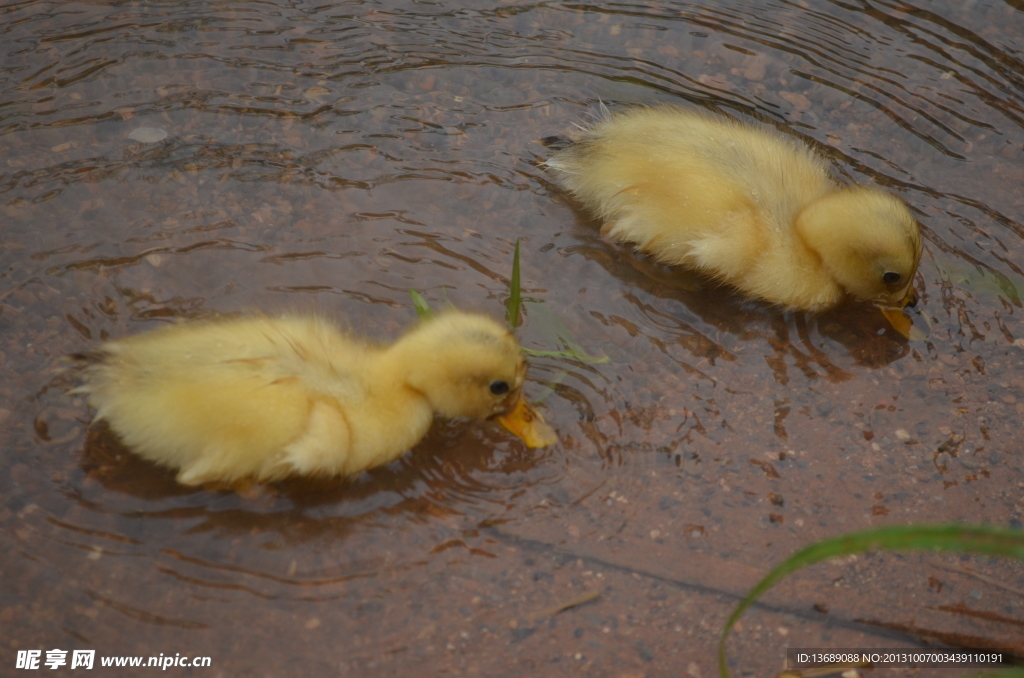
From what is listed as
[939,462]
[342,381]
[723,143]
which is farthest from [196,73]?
[939,462]

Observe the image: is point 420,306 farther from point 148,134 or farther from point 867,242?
point 867,242

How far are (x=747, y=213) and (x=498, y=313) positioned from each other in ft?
3.27

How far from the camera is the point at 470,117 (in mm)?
3818

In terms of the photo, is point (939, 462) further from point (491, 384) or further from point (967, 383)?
point (491, 384)

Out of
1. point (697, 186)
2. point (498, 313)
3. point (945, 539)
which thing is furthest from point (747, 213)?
point (945, 539)

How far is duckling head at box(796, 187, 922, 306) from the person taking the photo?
10.4ft

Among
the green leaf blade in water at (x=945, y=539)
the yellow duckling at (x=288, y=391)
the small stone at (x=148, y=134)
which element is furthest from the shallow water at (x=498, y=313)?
the green leaf blade in water at (x=945, y=539)

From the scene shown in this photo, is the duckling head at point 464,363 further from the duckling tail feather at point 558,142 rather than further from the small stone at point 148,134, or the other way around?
the small stone at point 148,134

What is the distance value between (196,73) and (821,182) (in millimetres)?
2585

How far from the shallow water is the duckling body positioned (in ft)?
0.37

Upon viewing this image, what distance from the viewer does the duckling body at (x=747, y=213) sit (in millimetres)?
3248

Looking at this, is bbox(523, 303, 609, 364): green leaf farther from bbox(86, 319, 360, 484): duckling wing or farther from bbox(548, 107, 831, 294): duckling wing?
bbox(86, 319, 360, 484): duckling wing

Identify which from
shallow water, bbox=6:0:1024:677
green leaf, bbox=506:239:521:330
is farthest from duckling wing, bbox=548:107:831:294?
green leaf, bbox=506:239:521:330

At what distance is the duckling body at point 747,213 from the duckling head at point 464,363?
3.35 ft
